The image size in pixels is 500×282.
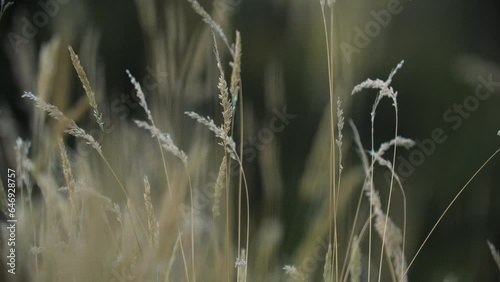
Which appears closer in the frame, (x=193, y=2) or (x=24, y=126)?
(x=193, y=2)

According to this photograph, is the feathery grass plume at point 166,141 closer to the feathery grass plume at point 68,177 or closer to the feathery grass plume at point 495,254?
the feathery grass plume at point 68,177

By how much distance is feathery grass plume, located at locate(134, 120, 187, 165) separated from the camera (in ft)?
4.66

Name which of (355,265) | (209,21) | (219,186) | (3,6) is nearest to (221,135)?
(219,186)

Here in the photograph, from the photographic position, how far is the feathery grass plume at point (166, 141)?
142 cm

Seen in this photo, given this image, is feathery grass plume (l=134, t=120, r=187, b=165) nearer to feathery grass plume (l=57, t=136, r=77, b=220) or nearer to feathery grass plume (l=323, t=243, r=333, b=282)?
feathery grass plume (l=57, t=136, r=77, b=220)

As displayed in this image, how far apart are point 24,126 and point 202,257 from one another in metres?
0.57

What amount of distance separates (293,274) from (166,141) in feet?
1.38

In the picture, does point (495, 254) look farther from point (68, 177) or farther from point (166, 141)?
point (68, 177)

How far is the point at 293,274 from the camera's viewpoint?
1432mm

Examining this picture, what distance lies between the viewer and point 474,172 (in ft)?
5.24

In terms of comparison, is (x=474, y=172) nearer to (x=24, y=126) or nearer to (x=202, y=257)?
(x=202, y=257)

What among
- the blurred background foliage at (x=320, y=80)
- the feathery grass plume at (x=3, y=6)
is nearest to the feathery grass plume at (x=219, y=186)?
the blurred background foliage at (x=320, y=80)

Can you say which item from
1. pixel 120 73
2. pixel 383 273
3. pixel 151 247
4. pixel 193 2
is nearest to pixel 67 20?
pixel 120 73

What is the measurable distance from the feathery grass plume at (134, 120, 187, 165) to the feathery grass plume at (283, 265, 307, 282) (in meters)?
0.34
